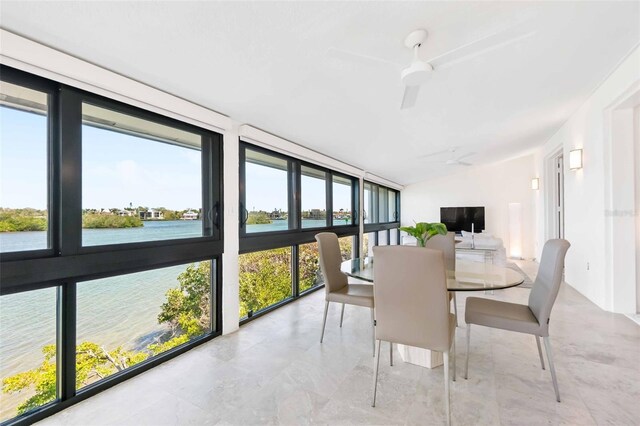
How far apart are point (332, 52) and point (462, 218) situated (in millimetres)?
7190

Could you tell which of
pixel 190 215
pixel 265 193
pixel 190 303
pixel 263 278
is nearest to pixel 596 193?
pixel 265 193

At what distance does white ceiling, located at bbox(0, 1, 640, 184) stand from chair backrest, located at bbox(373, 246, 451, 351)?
4.14 ft

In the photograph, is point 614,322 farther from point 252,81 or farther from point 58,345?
point 58,345

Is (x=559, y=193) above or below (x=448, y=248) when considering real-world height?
above

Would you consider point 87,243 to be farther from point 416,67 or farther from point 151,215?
point 416,67

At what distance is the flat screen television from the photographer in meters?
7.32

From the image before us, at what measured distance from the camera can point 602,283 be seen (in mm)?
3201

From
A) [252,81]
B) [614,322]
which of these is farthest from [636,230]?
[252,81]

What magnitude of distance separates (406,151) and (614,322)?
3.19 meters

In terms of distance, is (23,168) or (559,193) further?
(559,193)

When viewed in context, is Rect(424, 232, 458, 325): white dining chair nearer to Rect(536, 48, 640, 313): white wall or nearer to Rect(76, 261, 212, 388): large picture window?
Rect(536, 48, 640, 313): white wall

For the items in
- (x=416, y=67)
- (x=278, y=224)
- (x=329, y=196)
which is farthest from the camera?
(x=329, y=196)

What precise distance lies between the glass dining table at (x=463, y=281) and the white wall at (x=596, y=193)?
180 cm

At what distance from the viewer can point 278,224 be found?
3.44 m
